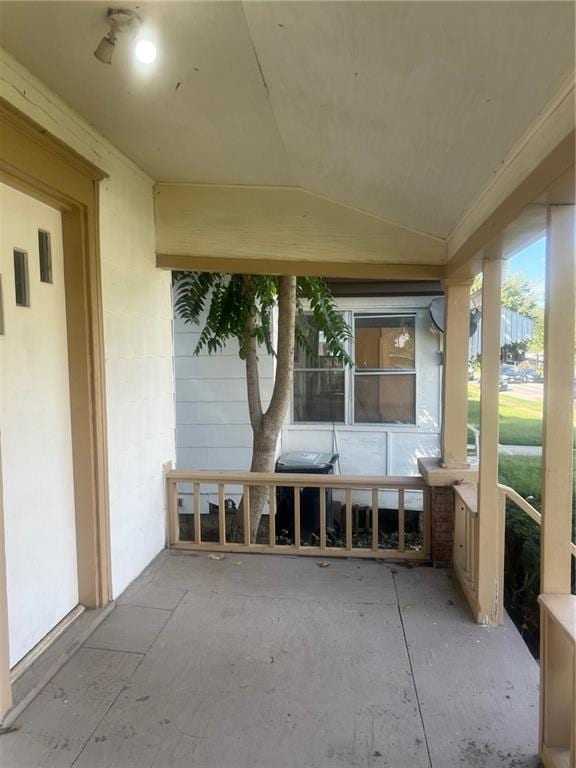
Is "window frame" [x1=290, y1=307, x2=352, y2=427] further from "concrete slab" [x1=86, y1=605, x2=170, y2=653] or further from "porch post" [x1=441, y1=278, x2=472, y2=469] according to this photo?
"concrete slab" [x1=86, y1=605, x2=170, y2=653]

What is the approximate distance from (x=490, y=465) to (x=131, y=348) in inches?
85.1

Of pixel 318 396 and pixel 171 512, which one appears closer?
pixel 171 512

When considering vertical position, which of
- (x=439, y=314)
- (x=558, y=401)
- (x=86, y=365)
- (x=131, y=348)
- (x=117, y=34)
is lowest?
(x=558, y=401)

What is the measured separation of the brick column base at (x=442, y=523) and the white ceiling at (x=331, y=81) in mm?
1760

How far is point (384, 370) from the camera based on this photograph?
5.41 metres

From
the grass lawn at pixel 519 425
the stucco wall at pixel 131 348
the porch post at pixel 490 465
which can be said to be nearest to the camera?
the porch post at pixel 490 465

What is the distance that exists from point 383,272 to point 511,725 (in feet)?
8.20

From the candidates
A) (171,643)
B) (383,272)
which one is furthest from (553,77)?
(171,643)

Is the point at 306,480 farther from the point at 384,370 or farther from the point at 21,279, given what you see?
the point at 384,370

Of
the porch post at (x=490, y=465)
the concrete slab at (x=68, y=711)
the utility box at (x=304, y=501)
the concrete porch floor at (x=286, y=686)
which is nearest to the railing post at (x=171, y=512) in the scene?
the concrete porch floor at (x=286, y=686)

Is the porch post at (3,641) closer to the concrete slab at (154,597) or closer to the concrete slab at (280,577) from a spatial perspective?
the concrete slab at (154,597)

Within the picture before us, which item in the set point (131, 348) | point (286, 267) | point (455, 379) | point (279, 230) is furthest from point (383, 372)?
point (131, 348)

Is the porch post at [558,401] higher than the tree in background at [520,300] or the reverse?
the reverse

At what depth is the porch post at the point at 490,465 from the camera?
8.14 ft
